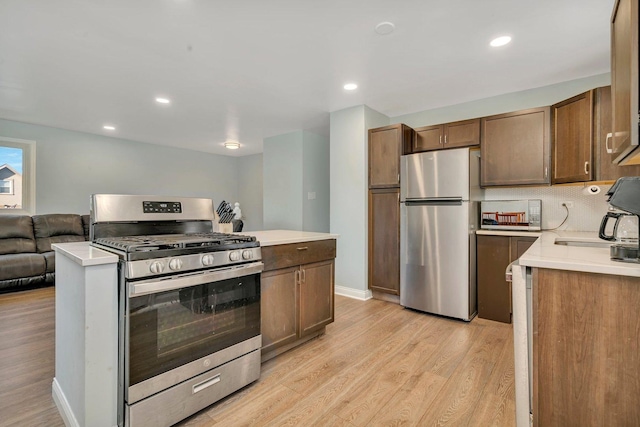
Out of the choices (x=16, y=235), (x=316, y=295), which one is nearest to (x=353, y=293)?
(x=316, y=295)

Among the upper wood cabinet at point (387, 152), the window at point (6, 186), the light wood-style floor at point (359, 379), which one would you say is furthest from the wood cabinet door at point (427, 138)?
the window at point (6, 186)

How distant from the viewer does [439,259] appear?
3.16m

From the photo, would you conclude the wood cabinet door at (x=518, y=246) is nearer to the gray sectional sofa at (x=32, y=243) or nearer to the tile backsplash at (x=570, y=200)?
the tile backsplash at (x=570, y=200)

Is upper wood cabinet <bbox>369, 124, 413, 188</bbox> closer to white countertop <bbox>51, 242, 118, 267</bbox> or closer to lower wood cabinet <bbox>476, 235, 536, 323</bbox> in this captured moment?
lower wood cabinet <bbox>476, 235, 536, 323</bbox>

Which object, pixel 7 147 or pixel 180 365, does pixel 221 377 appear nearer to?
pixel 180 365

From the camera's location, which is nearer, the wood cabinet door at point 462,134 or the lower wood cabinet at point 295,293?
the lower wood cabinet at point 295,293

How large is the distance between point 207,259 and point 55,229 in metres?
4.64

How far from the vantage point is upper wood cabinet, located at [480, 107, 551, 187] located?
299 centimetres

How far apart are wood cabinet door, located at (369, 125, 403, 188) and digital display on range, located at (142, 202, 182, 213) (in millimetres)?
2373

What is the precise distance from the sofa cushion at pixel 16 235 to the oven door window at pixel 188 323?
14.8 feet

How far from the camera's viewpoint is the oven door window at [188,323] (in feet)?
4.54

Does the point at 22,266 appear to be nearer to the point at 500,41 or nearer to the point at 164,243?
the point at 164,243

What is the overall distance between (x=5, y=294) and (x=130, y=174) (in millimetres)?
2889

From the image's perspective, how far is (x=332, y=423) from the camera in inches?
62.1
